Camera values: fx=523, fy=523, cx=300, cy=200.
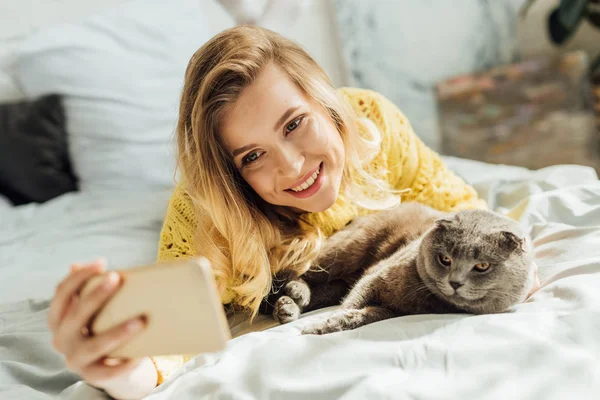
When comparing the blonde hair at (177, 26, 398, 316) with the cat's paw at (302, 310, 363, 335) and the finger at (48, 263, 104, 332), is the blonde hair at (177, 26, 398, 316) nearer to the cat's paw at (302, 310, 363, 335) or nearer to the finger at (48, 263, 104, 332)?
the cat's paw at (302, 310, 363, 335)

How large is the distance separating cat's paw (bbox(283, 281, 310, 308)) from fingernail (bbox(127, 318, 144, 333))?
49cm

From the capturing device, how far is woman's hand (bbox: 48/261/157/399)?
27.4 inches

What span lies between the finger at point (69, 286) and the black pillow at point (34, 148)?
148cm

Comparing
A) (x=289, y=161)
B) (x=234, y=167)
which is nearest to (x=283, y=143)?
(x=289, y=161)

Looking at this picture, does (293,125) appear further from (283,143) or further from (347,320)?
(347,320)

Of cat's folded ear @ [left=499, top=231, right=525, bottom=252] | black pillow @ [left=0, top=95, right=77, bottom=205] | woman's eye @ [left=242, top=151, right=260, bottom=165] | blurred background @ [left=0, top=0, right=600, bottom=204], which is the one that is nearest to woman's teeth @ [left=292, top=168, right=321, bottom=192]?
woman's eye @ [left=242, top=151, right=260, bottom=165]

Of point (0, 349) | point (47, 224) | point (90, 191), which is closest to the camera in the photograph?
point (0, 349)

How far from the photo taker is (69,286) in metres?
0.72

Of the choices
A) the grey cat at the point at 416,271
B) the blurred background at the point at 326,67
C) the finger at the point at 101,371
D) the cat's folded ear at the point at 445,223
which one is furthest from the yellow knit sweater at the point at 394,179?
the blurred background at the point at 326,67

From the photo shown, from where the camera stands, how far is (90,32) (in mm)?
2158

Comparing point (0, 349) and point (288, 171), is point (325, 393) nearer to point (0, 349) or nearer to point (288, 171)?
point (288, 171)

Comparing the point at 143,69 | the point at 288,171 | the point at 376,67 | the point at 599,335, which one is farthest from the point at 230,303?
the point at 376,67

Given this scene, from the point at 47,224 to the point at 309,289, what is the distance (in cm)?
105

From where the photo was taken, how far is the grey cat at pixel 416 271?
0.93 meters
